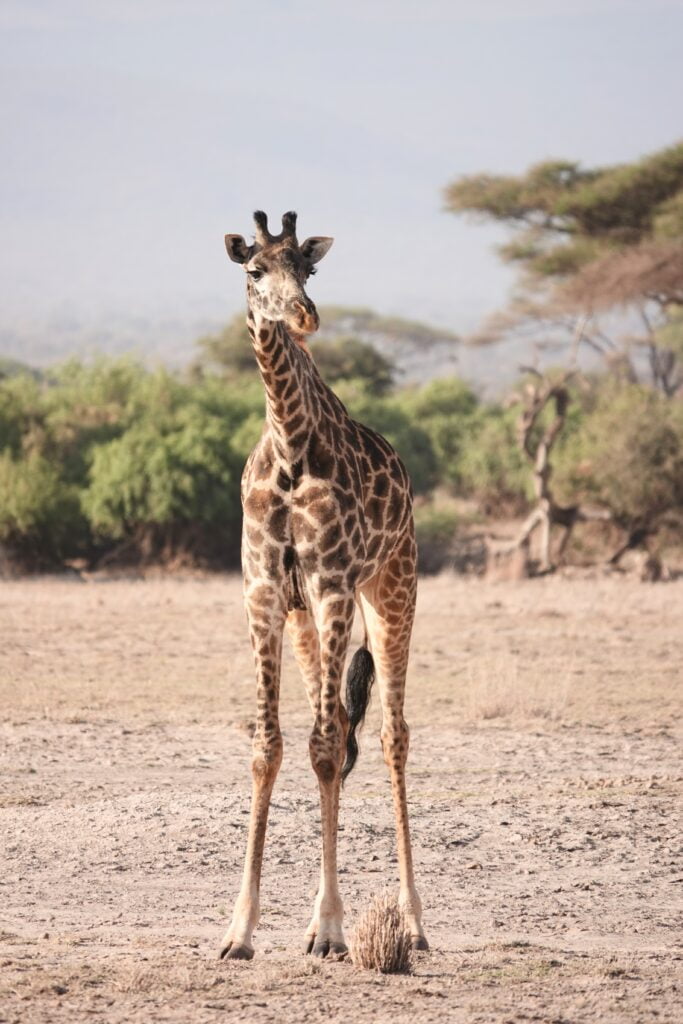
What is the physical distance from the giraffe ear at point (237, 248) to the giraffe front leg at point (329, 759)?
1344mm

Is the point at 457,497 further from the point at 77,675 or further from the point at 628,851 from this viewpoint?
the point at 628,851

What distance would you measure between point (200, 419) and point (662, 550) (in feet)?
25.4

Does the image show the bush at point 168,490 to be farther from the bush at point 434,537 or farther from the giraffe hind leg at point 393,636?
the giraffe hind leg at point 393,636

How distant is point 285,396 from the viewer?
578 cm

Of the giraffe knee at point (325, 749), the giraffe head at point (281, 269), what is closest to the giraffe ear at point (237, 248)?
the giraffe head at point (281, 269)

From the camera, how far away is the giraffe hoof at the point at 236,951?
5.42 m

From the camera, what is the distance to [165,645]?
48.0ft

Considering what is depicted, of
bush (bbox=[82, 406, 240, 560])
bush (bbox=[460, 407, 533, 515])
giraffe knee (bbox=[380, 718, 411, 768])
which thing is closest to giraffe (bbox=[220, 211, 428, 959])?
giraffe knee (bbox=[380, 718, 411, 768])

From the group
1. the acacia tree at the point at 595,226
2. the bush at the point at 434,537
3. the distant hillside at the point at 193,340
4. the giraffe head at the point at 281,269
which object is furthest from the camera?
the distant hillside at the point at 193,340

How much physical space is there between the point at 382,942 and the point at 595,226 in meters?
A: 25.6

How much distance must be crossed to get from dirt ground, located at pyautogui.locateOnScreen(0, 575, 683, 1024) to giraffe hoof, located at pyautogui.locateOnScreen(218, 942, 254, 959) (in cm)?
4

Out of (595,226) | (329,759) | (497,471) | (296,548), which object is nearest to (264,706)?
(329,759)

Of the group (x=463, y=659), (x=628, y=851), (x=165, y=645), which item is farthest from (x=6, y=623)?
(x=628, y=851)

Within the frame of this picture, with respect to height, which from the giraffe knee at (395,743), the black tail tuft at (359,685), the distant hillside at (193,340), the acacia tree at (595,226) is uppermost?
the distant hillside at (193,340)
